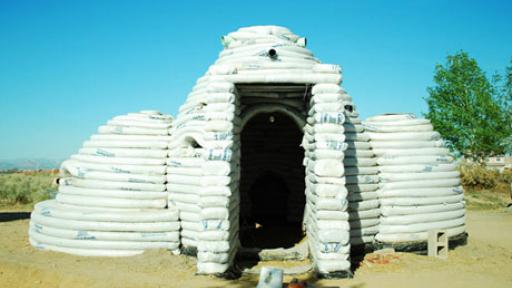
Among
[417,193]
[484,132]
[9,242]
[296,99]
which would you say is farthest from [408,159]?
[484,132]

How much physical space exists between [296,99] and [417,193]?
319cm

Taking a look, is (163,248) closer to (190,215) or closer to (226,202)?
(190,215)

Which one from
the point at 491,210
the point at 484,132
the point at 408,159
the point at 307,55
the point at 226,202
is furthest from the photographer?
the point at 484,132

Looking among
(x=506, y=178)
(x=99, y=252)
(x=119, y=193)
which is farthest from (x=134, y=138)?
(x=506, y=178)

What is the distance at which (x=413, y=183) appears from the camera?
8.17 m

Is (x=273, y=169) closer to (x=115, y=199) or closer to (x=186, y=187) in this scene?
(x=186, y=187)

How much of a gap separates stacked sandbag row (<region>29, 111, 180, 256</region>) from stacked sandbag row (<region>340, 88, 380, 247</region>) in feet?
11.5

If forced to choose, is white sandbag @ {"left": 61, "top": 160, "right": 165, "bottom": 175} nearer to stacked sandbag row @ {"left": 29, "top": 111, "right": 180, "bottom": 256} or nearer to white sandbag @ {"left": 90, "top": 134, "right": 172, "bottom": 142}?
stacked sandbag row @ {"left": 29, "top": 111, "right": 180, "bottom": 256}

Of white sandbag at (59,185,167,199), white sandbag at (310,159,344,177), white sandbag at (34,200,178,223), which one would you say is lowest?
white sandbag at (34,200,178,223)

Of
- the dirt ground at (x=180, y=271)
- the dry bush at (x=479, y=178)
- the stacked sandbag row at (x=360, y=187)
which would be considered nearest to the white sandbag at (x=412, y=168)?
the stacked sandbag row at (x=360, y=187)

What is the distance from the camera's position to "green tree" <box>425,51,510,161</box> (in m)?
24.6

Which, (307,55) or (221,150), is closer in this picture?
(221,150)

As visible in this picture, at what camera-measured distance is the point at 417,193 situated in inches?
320

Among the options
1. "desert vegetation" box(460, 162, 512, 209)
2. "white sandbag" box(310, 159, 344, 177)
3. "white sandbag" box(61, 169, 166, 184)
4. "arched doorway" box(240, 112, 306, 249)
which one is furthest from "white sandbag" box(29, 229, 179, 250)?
"desert vegetation" box(460, 162, 512, 209)
